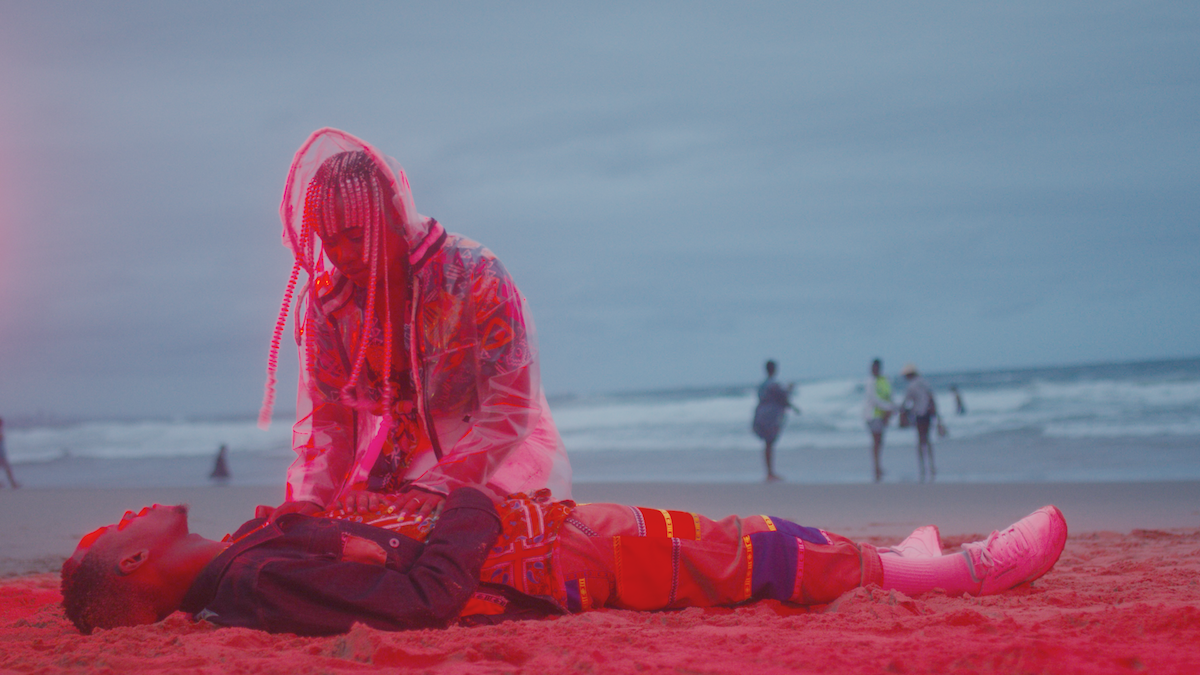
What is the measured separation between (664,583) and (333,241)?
1503 millimetres

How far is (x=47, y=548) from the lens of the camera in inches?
213

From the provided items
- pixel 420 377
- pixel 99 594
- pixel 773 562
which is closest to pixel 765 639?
pixel 773 562

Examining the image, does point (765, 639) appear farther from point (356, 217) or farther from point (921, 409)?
point (921, 409)

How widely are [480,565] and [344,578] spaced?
1.22 feet

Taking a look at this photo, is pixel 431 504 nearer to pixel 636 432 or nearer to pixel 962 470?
pixel 962 470

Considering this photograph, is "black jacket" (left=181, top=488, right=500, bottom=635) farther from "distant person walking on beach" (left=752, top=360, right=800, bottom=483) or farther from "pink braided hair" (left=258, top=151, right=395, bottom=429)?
"distant person walking on beach" (left=752, top=360, right=800, bottom=483)

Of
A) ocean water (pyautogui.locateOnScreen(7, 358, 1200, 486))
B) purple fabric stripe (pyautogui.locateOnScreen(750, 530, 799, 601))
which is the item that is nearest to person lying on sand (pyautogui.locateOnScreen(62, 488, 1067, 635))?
purple fabric stripe (pyautogui.locateOnScreen(750, 530, 799, 601))

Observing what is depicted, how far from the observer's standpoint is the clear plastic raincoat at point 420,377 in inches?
105

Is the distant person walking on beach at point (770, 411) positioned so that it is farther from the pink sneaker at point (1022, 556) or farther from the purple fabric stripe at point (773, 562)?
the purple fabric stripe at point (773, 562)

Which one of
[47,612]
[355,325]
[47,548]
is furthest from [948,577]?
[47,548]

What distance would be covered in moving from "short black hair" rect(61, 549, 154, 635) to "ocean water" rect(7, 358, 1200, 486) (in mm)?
8410

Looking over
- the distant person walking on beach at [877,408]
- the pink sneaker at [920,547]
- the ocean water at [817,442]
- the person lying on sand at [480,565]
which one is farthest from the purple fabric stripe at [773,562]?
the distant person walking on beach at [877,408]

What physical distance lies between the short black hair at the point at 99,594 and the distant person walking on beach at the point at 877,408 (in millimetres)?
9086

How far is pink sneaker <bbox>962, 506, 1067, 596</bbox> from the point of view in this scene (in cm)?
288
